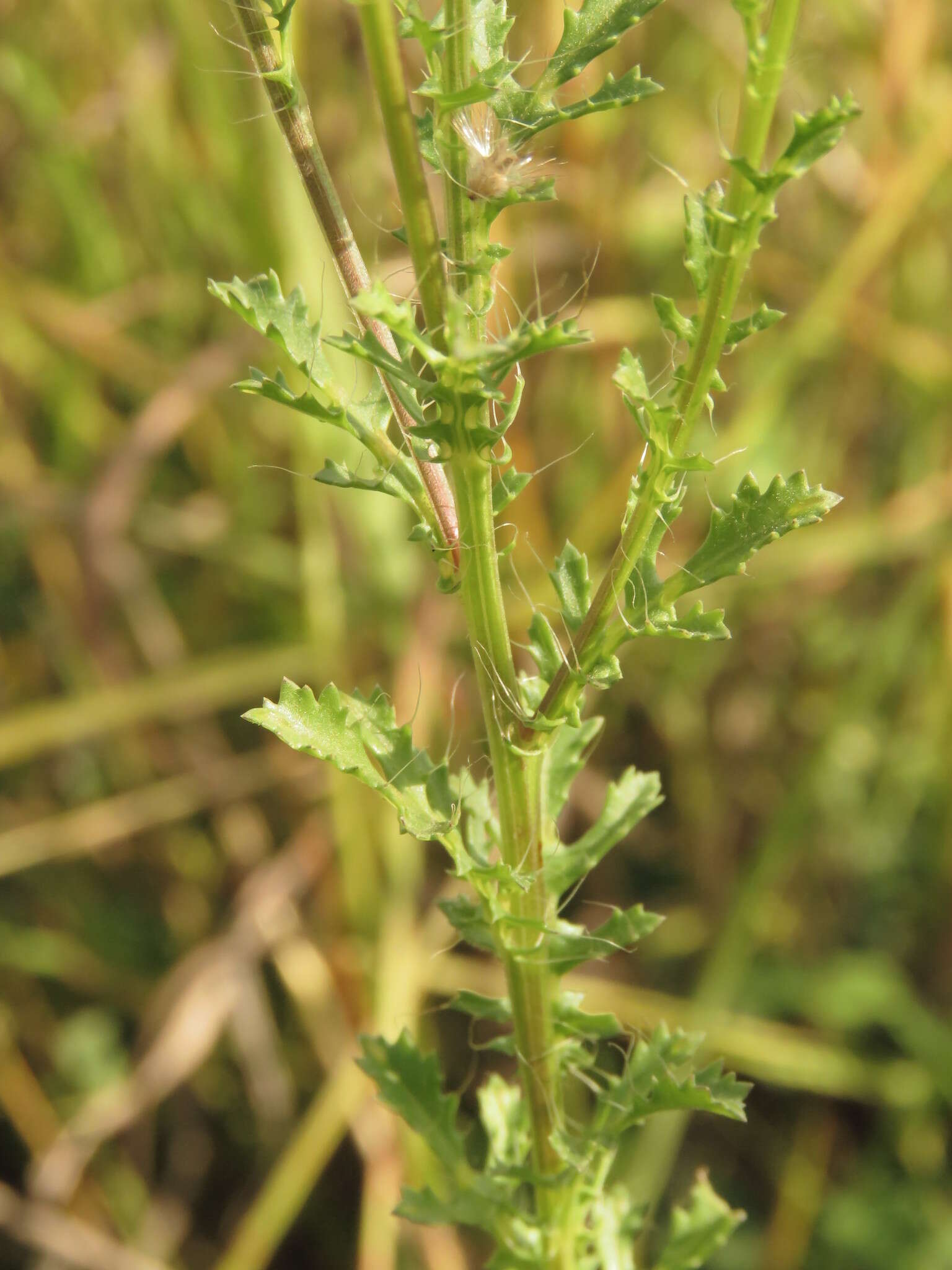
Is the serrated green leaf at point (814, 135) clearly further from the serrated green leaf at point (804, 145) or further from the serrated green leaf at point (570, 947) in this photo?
the serrated green leaf at point (570, 947)

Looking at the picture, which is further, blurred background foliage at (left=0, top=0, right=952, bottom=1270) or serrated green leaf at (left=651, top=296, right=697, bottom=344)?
blurred background foliage at (left=0, top=0, right=952, bottom=1270)

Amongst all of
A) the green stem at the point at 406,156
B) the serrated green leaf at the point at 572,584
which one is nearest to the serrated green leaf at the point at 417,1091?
the serrated green leaf at the point at 572,584

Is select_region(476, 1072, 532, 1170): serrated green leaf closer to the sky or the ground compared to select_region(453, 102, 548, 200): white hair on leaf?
closer to the ground

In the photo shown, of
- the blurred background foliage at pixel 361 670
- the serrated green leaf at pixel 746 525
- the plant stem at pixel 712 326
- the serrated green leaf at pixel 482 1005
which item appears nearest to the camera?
the plant stem at pixel 712 326

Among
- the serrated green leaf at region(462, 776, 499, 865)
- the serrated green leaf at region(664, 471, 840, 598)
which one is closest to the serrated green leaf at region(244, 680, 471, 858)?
the serrated green leaf at region(462, 776, 499, 865)

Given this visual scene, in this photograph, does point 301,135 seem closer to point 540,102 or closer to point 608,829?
point 540,102

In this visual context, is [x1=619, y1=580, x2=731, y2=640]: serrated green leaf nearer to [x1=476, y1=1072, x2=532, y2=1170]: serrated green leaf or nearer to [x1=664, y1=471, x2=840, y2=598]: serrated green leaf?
[x1=664, y1=471, x2=840, y2=598]: serrated green leaf

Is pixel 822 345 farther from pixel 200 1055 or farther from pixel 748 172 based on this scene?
pixel 748 172
